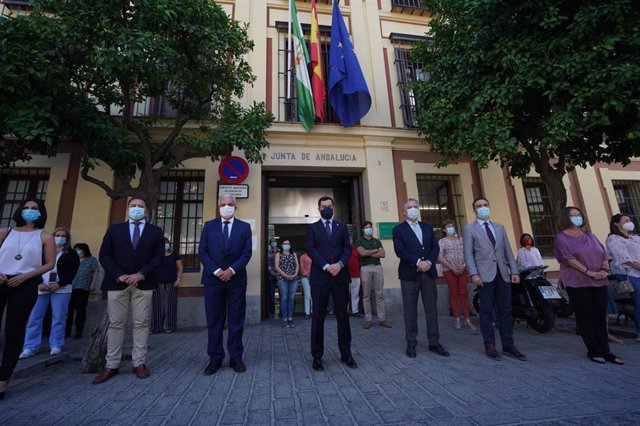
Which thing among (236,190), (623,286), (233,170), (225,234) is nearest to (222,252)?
(225,234)

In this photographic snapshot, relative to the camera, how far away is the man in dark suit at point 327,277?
3.42 m

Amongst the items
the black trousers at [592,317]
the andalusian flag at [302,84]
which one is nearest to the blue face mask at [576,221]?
the black trousers at [592,317]

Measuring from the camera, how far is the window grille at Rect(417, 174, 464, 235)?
8492 mm

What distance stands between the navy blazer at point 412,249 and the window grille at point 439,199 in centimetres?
448

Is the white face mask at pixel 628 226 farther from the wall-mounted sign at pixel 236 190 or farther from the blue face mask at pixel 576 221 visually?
the wall-mounted sign at pixel 236 190

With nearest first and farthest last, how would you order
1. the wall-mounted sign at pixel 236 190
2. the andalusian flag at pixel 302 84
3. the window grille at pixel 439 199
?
the wall-mounted sign at pixel 236 190, the andalusian flag at pixel 302 84, the window grille at pixel 439 199

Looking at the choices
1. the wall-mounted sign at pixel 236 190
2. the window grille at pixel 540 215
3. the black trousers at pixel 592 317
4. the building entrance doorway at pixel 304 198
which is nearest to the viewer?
the black trousers at pixel 592 317

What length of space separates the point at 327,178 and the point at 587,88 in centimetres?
600

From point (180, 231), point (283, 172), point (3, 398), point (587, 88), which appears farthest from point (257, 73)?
point (3, 398)

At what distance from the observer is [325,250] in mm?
3627

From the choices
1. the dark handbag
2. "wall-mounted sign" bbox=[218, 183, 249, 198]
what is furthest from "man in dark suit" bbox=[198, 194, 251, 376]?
the dark handbag

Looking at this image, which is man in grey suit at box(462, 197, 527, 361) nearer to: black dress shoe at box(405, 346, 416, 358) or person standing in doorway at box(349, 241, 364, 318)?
black dress shoe at box(405, 346, 416, 358)

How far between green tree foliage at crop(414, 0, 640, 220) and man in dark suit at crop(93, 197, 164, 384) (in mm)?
5627

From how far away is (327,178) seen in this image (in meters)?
9.02
